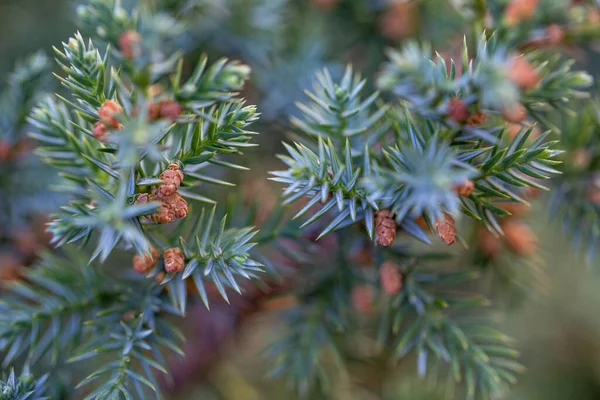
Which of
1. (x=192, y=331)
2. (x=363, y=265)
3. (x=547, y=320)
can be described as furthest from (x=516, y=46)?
(x=547, y=320)

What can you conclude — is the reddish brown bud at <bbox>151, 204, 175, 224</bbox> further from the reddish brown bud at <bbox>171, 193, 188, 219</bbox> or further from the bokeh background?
the bokeh background

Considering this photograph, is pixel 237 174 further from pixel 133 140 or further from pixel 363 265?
pixel 133 140

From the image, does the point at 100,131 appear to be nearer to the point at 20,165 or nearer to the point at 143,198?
the point at 143,198

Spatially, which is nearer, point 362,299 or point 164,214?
point 164,214

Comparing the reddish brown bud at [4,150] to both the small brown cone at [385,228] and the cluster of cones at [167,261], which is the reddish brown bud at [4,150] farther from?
the small brown cone at [385,228]

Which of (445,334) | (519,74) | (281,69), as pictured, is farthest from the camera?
(281,69)

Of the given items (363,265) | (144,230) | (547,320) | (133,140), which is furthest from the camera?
(547,320)

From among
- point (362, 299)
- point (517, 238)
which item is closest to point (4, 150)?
point (362, 299)
